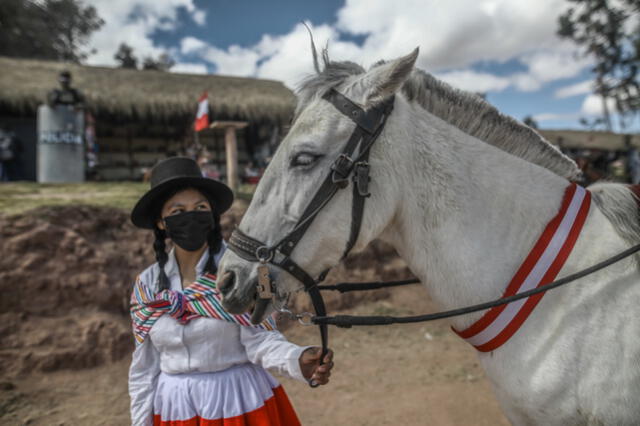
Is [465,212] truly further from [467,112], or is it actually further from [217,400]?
[217,400]

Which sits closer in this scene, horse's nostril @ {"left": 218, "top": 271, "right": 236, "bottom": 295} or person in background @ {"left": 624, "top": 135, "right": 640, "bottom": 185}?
horse's nostril @ {"left": 218, "top": 271, "right": 236, "bottom": 295}

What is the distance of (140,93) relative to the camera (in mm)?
15148

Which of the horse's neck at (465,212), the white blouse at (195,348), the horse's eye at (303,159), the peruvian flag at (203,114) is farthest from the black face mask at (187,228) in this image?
the peruvian flag at (203,114)

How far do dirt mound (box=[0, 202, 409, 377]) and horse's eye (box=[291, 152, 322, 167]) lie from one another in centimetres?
479

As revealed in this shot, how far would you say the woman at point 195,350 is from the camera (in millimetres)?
1898

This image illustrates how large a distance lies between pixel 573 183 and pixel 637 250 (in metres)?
0.38

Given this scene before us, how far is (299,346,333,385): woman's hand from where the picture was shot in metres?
1.68

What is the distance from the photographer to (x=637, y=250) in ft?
4.75

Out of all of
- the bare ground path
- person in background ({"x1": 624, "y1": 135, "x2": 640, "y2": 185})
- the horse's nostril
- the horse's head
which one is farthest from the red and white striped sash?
person in background ({"x1": 624, "y1": 135, "x2": 640, "y2": 185})

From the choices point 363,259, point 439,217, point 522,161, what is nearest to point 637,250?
A: point 522,161

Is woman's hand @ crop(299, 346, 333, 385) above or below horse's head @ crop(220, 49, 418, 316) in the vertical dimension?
below

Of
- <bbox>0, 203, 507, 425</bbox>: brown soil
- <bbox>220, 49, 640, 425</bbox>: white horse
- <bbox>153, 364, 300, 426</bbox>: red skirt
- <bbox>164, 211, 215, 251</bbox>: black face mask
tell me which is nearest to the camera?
<bbox>220, 49, 640, 425</bbox>: white horse

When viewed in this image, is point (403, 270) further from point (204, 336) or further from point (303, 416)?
point (204, 336)

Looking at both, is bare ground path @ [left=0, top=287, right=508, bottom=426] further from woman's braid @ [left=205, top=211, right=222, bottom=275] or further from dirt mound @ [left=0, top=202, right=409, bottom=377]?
woman's braid @ [left=205, top=211, right=222, bottom=275]
